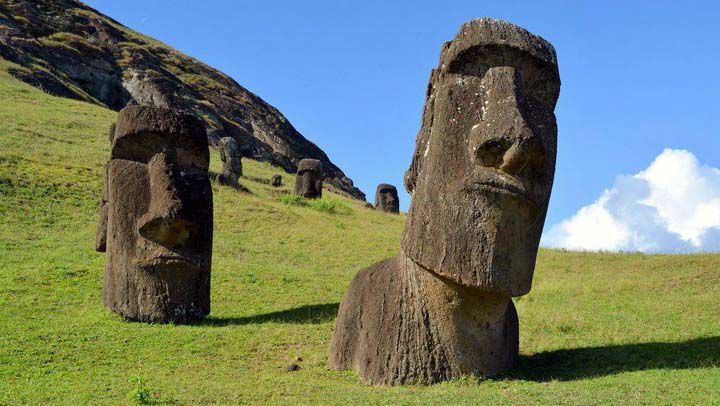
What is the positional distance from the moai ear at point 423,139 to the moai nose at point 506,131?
82cm

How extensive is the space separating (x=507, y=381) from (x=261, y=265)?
35.9 ft

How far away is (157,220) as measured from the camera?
12.0 meters

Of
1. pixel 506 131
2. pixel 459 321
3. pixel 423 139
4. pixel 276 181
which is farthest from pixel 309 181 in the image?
pixel 506 131

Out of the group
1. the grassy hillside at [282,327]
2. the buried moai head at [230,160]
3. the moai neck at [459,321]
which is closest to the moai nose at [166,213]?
the grassy hillside at [282,327]

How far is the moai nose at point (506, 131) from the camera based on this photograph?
24.8 feet

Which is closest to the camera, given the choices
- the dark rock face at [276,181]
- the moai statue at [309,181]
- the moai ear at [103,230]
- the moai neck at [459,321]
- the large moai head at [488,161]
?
the large moai head at [488,161]

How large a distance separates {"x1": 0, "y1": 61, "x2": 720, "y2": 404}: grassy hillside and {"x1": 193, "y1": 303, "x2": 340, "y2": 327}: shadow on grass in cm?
3

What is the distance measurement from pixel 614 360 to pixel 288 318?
5692 millimetres

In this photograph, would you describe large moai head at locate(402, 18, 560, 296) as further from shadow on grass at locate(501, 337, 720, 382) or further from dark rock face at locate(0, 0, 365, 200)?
dark rock face at locate(0, 0, 365, 200)

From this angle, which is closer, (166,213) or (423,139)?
(423,139)

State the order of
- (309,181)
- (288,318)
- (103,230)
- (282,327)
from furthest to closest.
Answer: (309,181)
(103,230)
(288,318)
(282,327)

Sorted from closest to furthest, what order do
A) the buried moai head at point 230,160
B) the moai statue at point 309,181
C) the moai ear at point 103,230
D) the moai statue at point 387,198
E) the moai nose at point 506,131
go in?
1. the moai nose at point 506,131
2. the moai ear at point 103,230
3. the buried moai head at point 230,160
4. the moai statue at point 309,181
5. the moai statue at point 387,198

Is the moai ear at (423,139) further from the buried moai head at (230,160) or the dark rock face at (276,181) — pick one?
the dark rock face at (276,181)

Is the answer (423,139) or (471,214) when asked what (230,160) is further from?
(471,214)
